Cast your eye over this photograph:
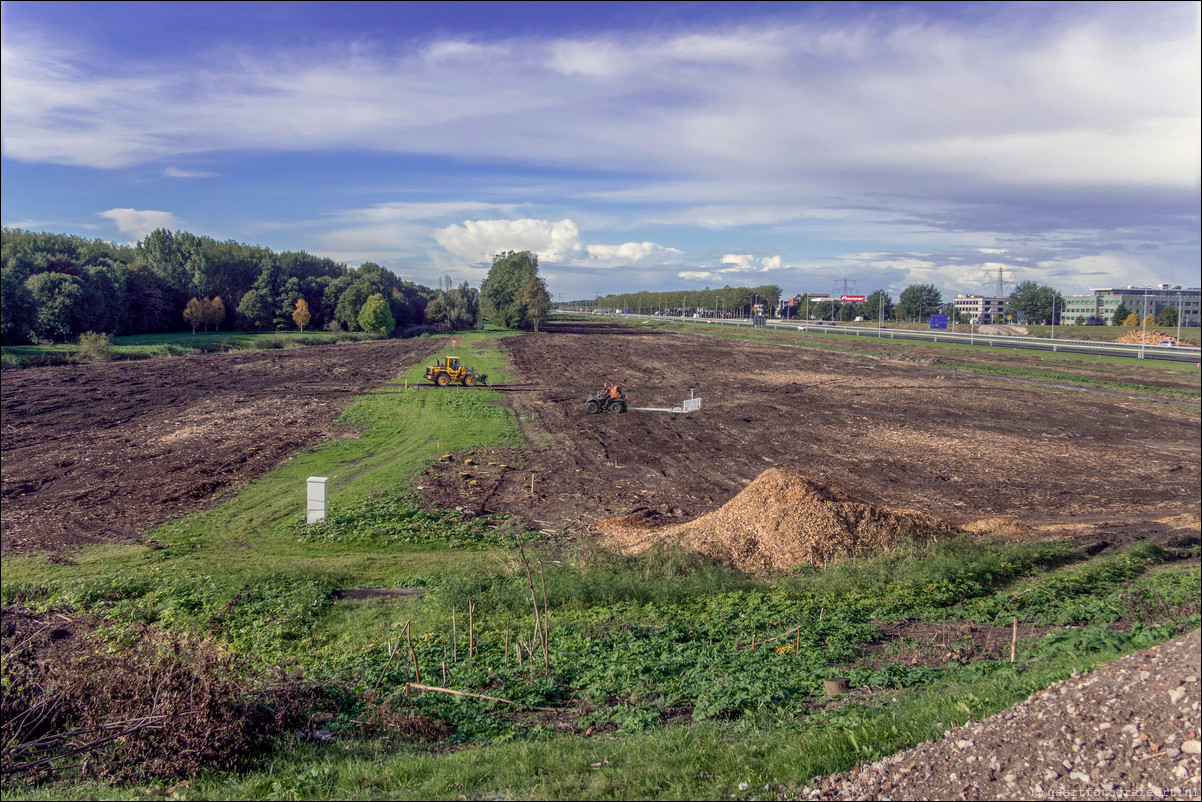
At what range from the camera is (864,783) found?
5348 millimetres

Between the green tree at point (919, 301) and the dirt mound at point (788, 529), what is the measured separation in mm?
132249

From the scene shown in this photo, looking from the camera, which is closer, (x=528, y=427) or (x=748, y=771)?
(x=748, y=771)

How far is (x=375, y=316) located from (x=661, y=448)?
211ft

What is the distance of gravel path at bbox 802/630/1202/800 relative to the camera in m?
4.72

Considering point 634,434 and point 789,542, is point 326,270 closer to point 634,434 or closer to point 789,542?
point 634,434

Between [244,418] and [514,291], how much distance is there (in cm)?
7451

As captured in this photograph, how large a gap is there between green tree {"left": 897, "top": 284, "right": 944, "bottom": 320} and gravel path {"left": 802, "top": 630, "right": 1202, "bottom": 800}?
140441 mm

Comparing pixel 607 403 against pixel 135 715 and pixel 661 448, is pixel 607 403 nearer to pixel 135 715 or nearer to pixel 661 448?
pixel 661 448

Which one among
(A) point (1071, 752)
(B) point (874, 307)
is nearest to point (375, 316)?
(A) point (1071, 752)

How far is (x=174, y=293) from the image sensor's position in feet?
242

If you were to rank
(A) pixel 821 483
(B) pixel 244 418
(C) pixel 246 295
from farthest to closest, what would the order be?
(C) pixel 246 295, (B) pixel 244 418, (A) pixel 821 483

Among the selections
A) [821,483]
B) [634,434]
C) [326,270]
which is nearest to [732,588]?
[821,483]

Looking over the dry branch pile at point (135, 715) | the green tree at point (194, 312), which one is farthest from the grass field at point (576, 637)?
the green tree at point (194, 312)

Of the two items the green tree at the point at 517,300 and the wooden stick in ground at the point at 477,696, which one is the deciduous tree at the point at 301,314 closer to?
the green tree at the point at 517,300
